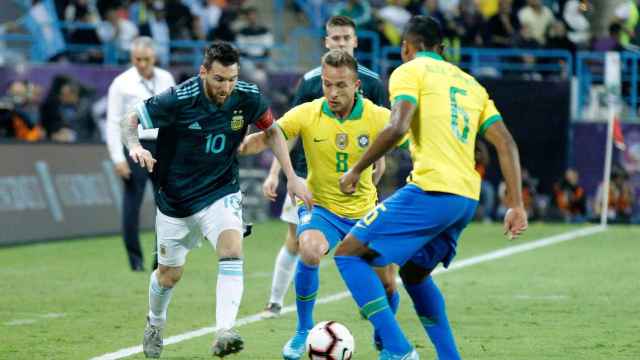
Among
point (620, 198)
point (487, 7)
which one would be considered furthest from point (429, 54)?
point (487, 7)

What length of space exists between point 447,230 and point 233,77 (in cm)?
184

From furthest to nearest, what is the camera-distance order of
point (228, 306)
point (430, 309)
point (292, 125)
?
point (292, 125) → point (228, 306) → point (430, 309)

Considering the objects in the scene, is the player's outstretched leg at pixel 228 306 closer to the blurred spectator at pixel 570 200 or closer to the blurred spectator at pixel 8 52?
the blurred spectator at pixel 570 200

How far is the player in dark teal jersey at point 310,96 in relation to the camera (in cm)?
1094

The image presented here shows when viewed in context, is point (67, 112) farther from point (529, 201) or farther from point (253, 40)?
point (529, 201)

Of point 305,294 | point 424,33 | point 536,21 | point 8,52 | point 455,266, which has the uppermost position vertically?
point 424,33

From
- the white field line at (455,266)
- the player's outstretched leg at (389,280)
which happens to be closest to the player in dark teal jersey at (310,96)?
the white field line at (455,266)

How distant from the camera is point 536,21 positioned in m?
25.7

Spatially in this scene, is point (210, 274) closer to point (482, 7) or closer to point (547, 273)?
point (547, 273)

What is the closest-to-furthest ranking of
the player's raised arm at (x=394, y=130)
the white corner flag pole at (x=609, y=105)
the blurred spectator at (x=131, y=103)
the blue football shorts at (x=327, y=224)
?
the player's raised arm at (x=394, y=130) < the blue football shorts at (x=327, y=224) < the blurred spectator at (x=131, y=103) < the white corner flag pole at (x=609, y=105)

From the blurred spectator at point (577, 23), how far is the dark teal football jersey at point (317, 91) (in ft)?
50.8

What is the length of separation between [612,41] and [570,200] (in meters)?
3.32

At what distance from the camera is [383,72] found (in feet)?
82.0

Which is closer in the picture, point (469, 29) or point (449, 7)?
point (469, 29)
